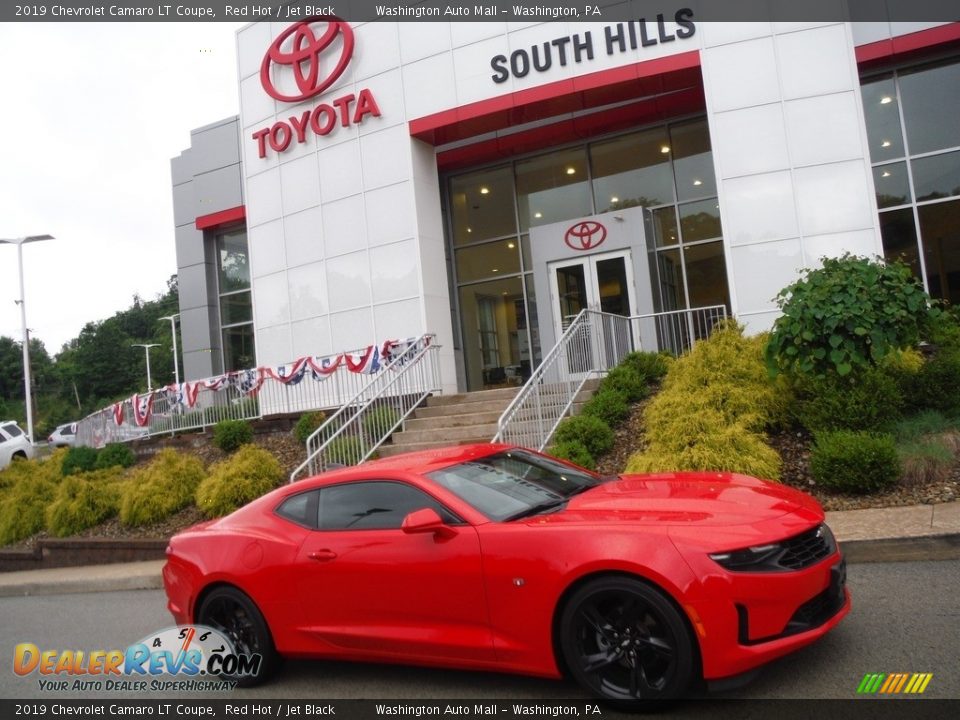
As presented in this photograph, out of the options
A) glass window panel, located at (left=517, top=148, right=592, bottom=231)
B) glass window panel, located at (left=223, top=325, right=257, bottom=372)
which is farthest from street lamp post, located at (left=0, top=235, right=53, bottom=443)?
glass window panel, located at (left=517, top=148, right=592, bottom=231)

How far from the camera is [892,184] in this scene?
1542 cm

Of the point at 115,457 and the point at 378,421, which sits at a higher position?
the point at 378,421

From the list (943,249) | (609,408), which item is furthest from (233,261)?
(943,249)

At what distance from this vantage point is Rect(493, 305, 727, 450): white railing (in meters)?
10.9

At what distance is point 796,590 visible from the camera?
Answer: 3.84 meters

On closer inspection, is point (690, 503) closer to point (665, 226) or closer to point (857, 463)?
point (857, 463)

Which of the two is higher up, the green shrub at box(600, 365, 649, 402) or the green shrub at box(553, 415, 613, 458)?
the green shrub at box(600, 365, 649, 402)

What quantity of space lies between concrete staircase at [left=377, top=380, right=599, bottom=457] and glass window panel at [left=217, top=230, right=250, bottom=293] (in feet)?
39.2

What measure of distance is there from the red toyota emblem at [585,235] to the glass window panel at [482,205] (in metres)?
2.16

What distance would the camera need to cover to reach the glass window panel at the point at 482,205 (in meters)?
18.7

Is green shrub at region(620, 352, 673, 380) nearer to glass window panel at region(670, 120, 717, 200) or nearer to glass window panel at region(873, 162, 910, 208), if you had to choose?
glass window panel at region(670, 120, 717, 200)

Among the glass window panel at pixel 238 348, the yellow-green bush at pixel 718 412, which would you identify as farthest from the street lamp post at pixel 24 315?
the yellow-green bush at pixel 718 412

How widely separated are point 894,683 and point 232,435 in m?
13.3

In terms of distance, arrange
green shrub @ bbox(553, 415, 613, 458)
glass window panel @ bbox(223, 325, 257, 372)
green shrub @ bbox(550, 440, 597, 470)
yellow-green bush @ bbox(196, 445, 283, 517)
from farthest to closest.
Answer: glass window panel @ bbox(223, 325, 257, 372)
yellow-green bush @ bbox(196, 445, 283, 517)
green shrub @ bbox(553, 415, 613, 458)
green shrub @ bbox(550, 440, 597, 470)
